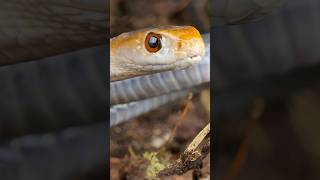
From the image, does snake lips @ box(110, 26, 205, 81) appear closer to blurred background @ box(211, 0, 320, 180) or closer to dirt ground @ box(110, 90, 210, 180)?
dirt ground @ box(110, 90, 210, 180)

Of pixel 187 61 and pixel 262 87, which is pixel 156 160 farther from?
pixel 262 87

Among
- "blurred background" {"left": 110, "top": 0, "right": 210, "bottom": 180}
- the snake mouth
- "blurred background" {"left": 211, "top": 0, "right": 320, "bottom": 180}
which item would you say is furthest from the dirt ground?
"blurred background" {"left": 211, "top": 0, "right": 320, "bottom": 180}

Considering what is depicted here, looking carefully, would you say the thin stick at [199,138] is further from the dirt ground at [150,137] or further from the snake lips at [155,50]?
the snake lips at [155,50]

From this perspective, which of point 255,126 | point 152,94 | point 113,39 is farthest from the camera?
point 255,126

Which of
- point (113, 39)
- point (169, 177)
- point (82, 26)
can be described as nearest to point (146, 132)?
point (169, 177)

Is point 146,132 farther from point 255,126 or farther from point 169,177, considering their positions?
point 255,126

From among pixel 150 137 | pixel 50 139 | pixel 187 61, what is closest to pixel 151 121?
pixel 150 137

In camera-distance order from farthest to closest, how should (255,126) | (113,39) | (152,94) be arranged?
1. (255,126)
2. (152,94)
3. (113,39)
